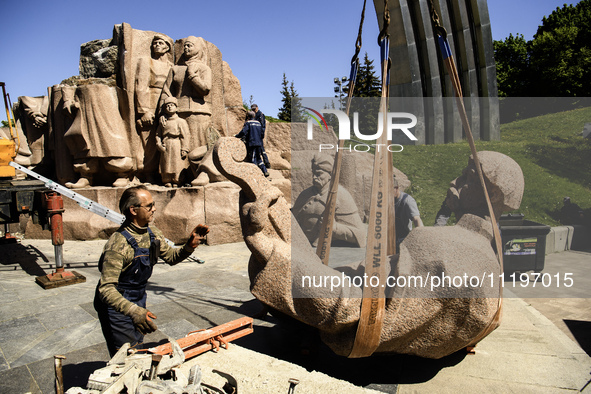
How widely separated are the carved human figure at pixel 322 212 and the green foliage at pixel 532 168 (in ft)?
12.7

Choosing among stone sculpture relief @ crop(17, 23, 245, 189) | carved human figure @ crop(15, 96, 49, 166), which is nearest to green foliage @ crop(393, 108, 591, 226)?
stone sculpture relief @ crop(17, 23, 245, 189)

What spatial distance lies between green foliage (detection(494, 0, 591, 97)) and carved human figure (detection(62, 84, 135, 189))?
83.2 feet

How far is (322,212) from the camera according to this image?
777 cm

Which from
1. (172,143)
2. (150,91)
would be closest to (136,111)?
(150,91)

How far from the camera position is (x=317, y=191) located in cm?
793

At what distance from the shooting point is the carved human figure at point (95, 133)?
28.2 feet

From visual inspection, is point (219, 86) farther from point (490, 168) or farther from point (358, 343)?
point (358, 343)

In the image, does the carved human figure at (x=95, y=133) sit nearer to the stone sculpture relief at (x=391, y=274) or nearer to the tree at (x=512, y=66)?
the stone sculpture relief at (x=391, y=274)

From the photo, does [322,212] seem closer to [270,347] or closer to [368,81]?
[270,347]

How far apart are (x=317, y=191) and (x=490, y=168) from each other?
4.92m

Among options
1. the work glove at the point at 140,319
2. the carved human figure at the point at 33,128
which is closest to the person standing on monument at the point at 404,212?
the work glove at the point at 140,319

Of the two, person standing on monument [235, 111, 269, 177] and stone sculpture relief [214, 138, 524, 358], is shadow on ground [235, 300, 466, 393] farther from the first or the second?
person standing on monument [235, 111, 269, 177]

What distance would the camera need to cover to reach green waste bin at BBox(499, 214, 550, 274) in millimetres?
6051

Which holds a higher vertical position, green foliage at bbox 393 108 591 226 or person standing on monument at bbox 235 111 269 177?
person standing on monument at bbox 235 111 269 177
